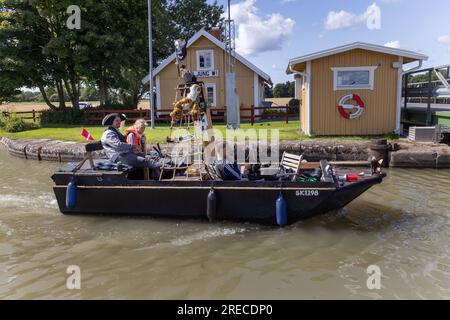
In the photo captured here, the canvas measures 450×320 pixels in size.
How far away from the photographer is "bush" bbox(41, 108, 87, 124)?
2562 cm

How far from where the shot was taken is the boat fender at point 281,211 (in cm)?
724

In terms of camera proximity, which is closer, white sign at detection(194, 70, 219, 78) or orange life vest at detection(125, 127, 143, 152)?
orange life vest at detection(125, 127, 143, 152)

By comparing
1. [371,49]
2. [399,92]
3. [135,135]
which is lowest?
[135,135]

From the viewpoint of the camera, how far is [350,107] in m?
15.2

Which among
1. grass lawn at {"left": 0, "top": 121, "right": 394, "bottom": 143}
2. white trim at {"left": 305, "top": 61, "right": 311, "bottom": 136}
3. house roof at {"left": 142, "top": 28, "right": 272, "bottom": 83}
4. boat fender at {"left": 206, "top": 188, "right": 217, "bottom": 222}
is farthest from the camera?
house roof at {"left": 142, "top": 28, "right": 272, "bottom": 83}

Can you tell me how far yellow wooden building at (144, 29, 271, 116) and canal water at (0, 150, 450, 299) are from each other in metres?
17.2

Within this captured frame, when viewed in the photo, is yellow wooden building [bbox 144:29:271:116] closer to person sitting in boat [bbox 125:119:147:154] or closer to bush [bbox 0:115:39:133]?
bush [bbox 0:115:39:133]

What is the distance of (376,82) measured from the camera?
Result: 15125 mm

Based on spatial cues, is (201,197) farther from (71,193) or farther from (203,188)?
(71,193)

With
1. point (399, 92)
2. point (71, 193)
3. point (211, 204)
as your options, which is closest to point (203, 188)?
point (211, 204)

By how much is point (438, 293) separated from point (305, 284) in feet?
5.15

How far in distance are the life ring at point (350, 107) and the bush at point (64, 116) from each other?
15845mm

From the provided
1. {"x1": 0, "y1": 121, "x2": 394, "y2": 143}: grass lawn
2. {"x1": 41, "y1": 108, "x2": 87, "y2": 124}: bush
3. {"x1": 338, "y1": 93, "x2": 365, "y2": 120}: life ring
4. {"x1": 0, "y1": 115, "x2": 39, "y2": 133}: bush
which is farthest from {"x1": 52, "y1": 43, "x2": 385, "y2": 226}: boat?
{"x1": 41, "y1": 108, "x2": 87, "y2": 124}: bush

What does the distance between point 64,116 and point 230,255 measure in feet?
73.2
